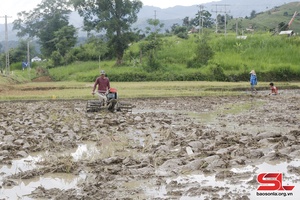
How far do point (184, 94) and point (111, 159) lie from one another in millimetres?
16403

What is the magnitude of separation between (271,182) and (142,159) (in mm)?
2532

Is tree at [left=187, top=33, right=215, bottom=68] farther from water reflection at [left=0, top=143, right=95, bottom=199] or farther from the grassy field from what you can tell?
water reflection at [left=0, top=143, right=95, bottom=199]

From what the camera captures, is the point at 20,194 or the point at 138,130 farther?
the point at 138,130

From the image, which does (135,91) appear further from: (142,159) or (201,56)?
(142,159)

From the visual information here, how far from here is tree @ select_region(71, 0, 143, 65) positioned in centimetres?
4109

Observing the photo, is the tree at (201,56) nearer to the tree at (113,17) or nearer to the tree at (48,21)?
the tree at (113,17)

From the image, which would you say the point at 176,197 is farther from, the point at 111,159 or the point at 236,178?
the point at 111,159

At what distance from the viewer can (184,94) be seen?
23391 millimetres

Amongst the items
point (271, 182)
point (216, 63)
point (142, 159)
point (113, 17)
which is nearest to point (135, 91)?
point (216, 63)

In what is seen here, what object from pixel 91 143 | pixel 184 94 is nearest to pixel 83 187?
pixel 91 143

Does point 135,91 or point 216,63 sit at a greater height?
point 216,63

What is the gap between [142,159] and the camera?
7250 mm

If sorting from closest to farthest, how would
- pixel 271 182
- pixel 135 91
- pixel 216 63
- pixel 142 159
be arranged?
pixel 271 182
pixel 142 159
pixel 135 91
pixel 216 63

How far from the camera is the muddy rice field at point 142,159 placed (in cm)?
558
